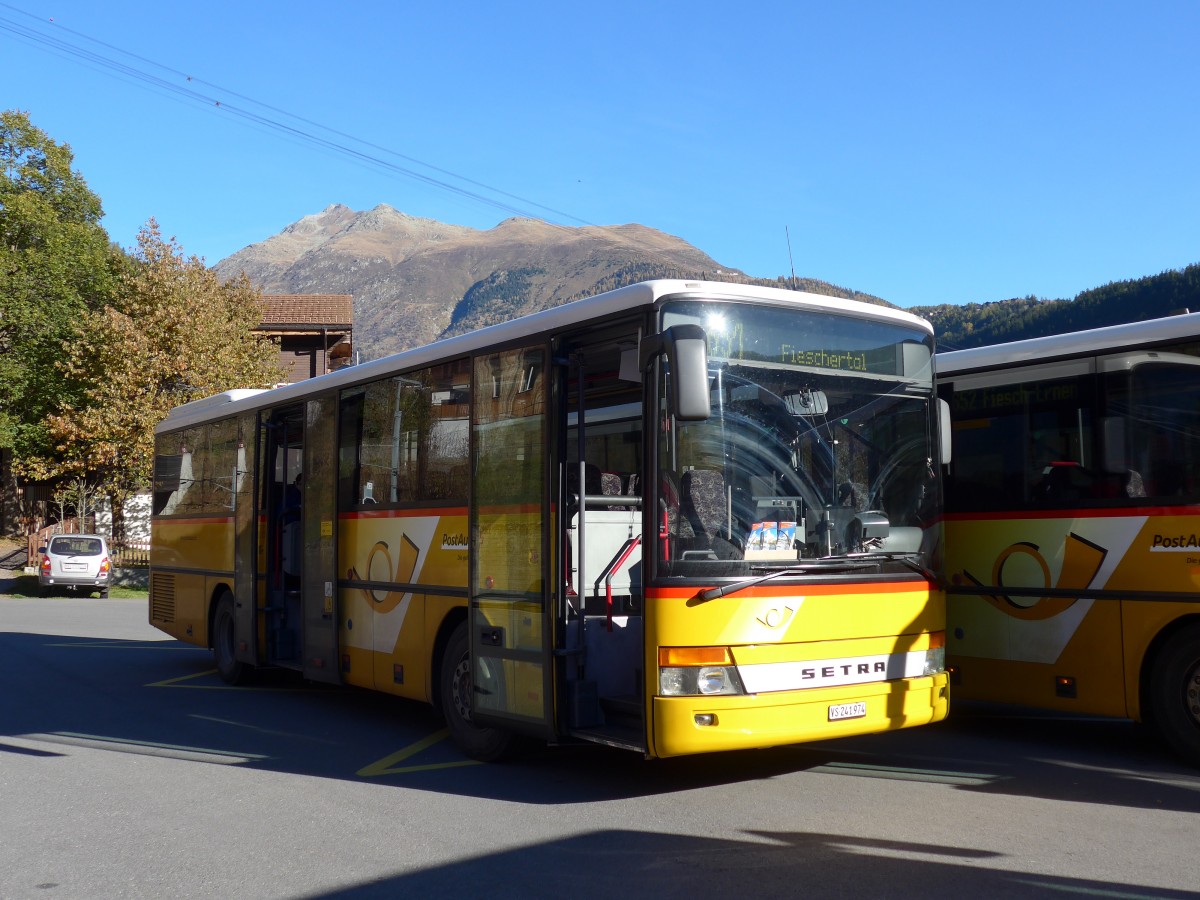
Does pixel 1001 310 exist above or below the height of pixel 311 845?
above

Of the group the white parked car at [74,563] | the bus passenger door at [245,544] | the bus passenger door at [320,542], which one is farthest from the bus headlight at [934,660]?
the white parked car at [74,563]

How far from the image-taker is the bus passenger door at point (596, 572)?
750 cm

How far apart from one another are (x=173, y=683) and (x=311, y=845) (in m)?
7.95

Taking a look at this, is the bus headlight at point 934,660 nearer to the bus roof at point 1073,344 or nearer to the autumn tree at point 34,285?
the bus roof at point 1073,344

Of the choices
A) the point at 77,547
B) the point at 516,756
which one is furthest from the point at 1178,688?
the point at 77,547

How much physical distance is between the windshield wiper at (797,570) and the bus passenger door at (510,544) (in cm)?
136

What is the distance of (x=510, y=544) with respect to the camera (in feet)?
26.4

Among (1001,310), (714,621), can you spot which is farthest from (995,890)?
(1001,310)

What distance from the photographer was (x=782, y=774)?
8016 mm

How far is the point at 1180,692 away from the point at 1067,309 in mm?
24150

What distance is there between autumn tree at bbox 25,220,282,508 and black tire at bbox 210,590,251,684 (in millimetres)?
20332

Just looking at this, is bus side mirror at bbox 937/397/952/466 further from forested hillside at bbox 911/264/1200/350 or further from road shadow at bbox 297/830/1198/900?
forested hillside at bbox 911/264/1200/350

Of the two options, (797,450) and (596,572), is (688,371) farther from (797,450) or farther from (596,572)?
(596,572)

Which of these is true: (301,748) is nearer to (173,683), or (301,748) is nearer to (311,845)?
(311,845)
